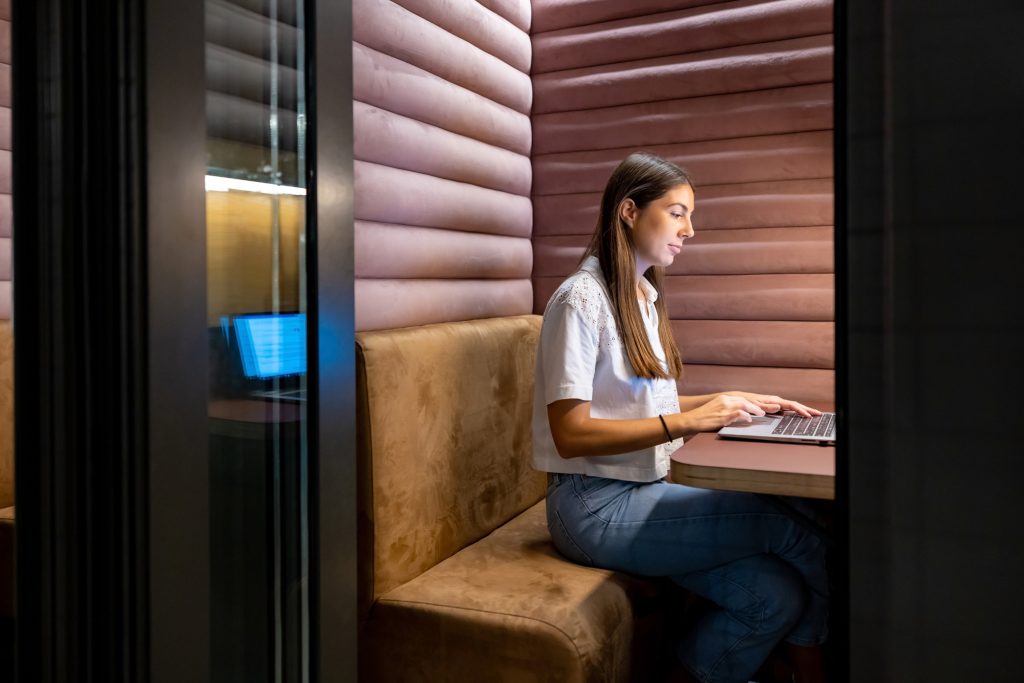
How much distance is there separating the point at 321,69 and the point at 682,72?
5.16 feet

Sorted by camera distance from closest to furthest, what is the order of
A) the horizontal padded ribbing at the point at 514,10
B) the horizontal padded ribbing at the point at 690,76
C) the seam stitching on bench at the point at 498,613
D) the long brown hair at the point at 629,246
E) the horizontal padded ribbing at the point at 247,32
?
the horizontal padded ribbing at the point at 247,32
the seam stitching on bench at the point at 498,613
the long brown hair at the point at 629,246
the horizontal padded ribbing at the point at 690,76
the horizontal padded ribbing at the point at 514,10

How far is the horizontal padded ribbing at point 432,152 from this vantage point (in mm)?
2025

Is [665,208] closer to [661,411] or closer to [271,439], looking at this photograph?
[661,411]

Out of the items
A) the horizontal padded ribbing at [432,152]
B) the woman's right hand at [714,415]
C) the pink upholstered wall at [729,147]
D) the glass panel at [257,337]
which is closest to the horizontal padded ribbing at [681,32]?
the pink upholstered wall at [729,147]

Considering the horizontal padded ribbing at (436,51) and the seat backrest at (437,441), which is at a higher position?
the horizontal padded ribbing at (436,51)

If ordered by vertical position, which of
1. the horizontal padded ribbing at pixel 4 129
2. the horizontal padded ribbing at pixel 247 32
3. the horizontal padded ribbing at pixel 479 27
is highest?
the horizontal padded ribbing at pixel 479 27

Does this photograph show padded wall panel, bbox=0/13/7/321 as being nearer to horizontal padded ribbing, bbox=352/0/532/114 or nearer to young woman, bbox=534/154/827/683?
horizontal padded ribbing, bbox=352/0/532/114

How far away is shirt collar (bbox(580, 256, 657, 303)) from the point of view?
2.04 metres

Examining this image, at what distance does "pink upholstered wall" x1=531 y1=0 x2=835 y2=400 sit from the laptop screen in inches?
61.1

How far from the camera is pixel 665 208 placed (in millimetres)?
2045

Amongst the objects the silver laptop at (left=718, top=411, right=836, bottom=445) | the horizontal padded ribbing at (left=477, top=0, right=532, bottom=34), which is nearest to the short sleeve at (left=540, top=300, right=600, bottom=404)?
the silver laptop at (left=718, top=411, right=836, bottom=445)

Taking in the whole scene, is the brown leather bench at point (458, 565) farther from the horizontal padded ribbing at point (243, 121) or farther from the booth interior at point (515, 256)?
the horizontal padded ribbing at point (243, 121)

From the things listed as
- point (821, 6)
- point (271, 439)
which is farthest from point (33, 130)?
point (821, 6)

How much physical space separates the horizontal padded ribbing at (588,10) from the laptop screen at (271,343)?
1.84m
